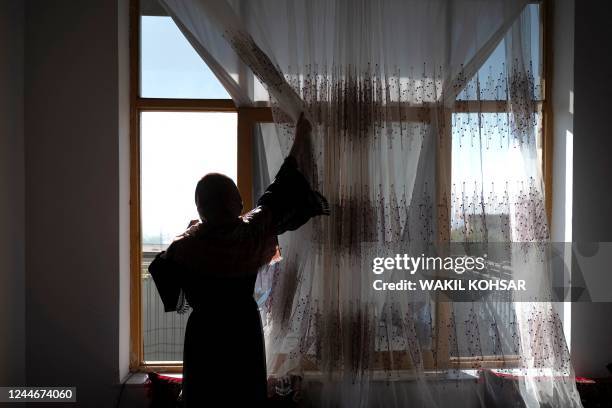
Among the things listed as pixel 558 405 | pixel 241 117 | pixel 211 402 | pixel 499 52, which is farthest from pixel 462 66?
pixel 211 402

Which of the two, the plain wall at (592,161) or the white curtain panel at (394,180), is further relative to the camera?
the plain wall at (592,161)

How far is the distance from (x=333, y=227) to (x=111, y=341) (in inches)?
42.9

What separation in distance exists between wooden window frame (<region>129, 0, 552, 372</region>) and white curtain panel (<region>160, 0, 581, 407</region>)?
2cm

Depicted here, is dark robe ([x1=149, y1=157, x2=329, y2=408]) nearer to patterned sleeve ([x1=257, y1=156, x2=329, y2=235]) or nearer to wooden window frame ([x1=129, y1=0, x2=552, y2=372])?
patterned sleeve ([x1=257, y1=156, x2=329, y2=235])

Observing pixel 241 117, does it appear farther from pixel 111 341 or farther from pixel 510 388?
pixel 510 388

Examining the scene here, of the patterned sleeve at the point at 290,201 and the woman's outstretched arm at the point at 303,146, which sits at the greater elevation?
the woman's outstretched arm at the point at 303,146

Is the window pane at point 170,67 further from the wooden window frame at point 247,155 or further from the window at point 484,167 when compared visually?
the window at point 484,167

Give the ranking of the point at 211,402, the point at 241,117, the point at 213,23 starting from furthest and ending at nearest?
the point at 241,117 < the point at 213,23 < the point at 211,402

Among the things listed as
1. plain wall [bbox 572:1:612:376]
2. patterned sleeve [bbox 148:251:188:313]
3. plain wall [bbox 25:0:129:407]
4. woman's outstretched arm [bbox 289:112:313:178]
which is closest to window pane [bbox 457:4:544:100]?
plain wall [bbox 572:1:612:376]

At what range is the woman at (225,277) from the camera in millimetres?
1176

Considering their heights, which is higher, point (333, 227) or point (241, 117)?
point (241, 117)

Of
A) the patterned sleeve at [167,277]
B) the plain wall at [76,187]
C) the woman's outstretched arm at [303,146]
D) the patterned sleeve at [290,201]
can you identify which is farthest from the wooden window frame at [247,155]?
Result: the patterned sleeve at [167,277]

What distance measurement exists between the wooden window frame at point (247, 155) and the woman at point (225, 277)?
449 millimetres

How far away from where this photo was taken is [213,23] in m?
1.53
